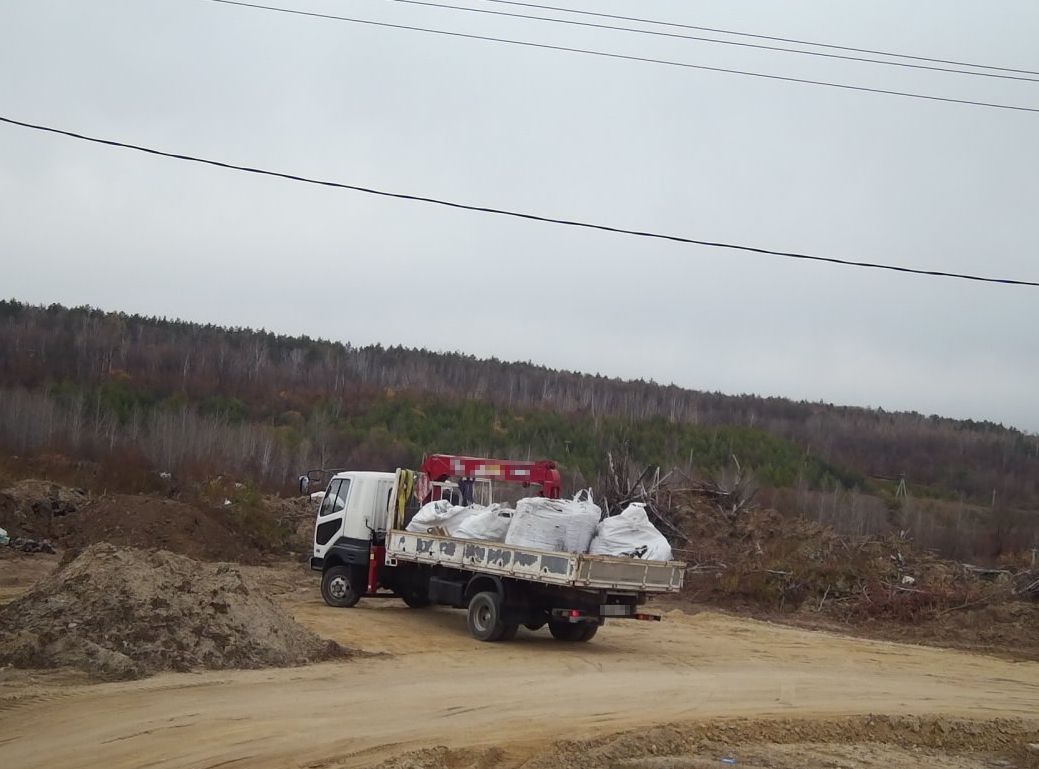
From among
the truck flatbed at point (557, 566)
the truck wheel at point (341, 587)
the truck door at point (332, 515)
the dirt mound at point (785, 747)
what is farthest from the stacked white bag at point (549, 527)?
the dirt mound at point (785, 747)

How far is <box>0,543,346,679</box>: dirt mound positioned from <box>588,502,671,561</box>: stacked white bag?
468cm

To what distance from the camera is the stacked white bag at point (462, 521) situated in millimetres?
17625

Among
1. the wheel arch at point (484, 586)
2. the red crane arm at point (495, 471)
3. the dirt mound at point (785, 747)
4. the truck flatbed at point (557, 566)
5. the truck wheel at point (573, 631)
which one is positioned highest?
the red crane arm at point (495, 471)

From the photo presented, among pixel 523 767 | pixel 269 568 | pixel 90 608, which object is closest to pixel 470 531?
pixel 90 608

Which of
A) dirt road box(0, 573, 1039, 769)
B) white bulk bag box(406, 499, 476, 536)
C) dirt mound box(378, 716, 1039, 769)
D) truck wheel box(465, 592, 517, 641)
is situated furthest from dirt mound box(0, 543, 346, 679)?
dirt mound box(378, 716, 1039, 769)

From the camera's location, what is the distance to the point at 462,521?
1811cm

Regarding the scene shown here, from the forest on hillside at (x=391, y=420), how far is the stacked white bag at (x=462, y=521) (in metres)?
26.2

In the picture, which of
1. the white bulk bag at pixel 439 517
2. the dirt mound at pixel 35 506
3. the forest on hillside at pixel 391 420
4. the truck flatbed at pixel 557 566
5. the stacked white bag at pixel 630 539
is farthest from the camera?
the forest on hillside at pixel 391 420

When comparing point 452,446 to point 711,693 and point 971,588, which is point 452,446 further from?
point 711,693

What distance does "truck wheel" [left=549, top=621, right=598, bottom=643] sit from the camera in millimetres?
18016

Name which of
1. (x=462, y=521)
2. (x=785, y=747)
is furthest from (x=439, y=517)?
(x=785, y=747)

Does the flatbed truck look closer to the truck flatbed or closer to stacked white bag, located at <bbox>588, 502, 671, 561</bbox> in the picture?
the truck flatbed

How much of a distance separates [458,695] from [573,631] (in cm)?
592

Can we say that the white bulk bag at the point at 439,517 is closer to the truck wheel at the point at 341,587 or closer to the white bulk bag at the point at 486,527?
the white bulk bag at the point at 486,527
